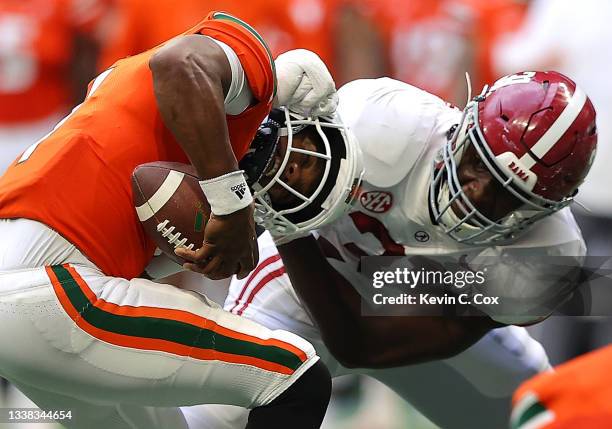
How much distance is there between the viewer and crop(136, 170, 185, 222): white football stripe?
310 centimetres

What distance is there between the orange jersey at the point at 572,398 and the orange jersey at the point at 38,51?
14.5 ft

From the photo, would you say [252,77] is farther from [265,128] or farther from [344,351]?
[344,351]

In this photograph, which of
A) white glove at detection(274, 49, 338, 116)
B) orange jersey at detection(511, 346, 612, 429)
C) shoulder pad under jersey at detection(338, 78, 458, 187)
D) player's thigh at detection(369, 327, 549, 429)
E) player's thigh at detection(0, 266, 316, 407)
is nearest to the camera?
orange jersey at detection(511, 346, 612, 429)

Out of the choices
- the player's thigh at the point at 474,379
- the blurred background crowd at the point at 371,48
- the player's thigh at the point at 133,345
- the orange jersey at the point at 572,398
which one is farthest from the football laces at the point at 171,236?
the blurred background crowd at the point at 371,48

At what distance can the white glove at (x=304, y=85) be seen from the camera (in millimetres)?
3416

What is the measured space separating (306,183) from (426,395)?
124 cm

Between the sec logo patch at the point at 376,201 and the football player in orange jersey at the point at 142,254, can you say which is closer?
the football player in orange jersey at the point at 142,254

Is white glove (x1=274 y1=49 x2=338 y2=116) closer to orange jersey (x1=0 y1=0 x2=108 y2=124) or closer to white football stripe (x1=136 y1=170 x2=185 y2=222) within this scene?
white football stripe (x1=136 y1=170 x2=185 y2=222)

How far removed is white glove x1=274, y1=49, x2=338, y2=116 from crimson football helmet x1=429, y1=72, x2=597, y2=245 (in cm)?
46

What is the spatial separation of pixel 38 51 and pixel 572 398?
451 cm

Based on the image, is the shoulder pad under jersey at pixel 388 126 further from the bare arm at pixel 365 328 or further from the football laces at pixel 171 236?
the football laces at pixel 171 236

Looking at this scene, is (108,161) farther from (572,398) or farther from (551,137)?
(572,398)

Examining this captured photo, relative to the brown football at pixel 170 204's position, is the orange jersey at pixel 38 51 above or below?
below

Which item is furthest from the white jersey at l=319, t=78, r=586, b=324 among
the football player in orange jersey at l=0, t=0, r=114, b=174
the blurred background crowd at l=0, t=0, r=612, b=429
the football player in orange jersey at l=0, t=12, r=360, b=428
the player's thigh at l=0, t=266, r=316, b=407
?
the football player in orange jersey at l=0, t=0, r=114, b=174
